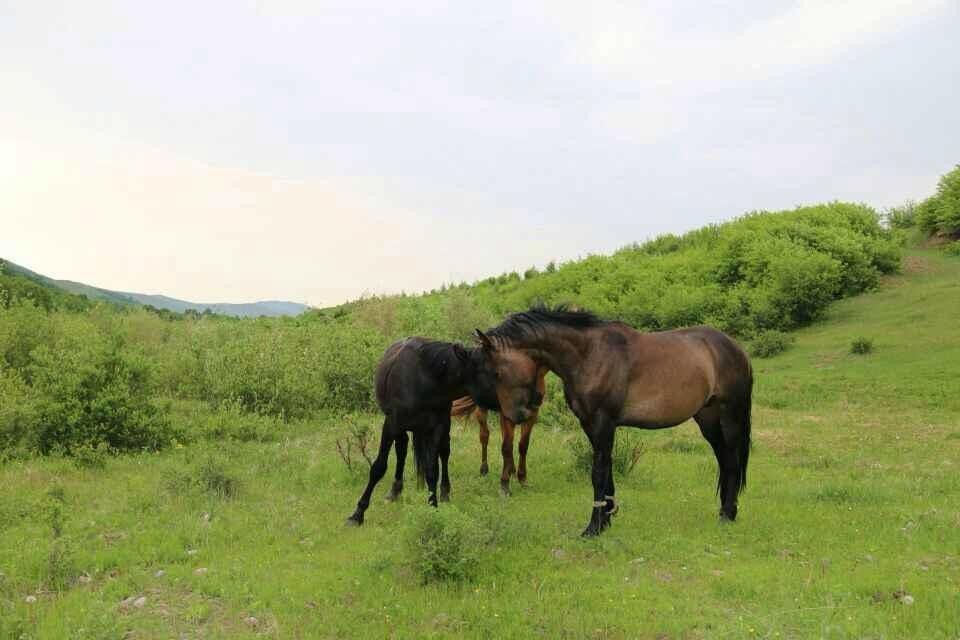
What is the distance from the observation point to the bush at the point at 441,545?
5.63m

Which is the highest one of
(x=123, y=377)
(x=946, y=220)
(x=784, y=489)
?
(x=946, y=220)

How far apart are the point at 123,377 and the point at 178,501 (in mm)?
4201

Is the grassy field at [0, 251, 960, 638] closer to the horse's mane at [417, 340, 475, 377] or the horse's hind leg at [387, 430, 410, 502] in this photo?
the horse's hind leg at [387, 430, 410, 502]

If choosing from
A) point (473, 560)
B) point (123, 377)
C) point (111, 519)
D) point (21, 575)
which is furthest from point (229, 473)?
point (473, 560)

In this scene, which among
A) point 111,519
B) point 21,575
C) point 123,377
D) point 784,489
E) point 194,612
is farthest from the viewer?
point 123,377

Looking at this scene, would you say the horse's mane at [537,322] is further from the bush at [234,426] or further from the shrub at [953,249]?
the shrub at [953,249]

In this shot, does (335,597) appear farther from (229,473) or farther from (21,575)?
(229,473)

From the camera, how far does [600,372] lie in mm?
6844

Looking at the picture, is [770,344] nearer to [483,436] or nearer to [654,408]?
[483,436]

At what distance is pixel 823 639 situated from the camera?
14.5 feet

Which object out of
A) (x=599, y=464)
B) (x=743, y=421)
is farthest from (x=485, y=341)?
(x=743, y=421)

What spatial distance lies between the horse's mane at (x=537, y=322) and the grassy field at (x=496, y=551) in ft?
5.93

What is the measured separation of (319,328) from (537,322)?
13.5 m

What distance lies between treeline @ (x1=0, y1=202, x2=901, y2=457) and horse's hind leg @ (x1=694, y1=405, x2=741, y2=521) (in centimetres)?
380
